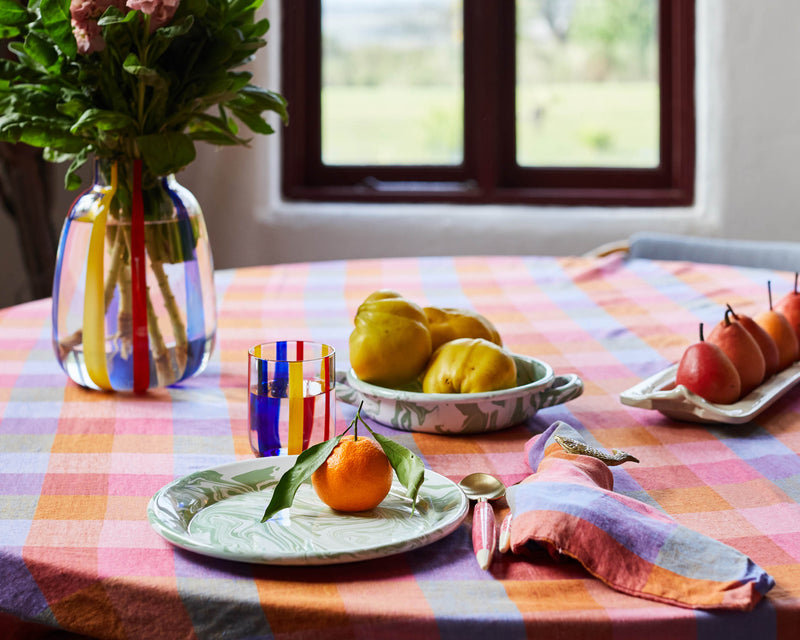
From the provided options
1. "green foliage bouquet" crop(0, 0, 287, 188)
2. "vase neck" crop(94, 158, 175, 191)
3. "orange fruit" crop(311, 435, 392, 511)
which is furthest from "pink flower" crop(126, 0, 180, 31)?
"orange fruit" crop(311, 435, 392, 511)

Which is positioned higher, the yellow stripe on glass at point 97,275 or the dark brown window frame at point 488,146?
the dark brown window frame at point 488,146

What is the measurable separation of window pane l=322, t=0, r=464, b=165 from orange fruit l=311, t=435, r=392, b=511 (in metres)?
2.55

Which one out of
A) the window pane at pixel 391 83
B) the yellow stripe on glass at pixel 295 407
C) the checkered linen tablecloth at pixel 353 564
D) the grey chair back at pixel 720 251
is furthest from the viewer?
the window pane at pixel 391 83

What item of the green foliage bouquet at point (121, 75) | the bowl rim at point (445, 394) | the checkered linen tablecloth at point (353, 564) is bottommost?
the checkered linen tablecloth at point (353, 564)

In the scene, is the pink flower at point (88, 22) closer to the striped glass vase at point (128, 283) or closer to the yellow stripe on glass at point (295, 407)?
the striped glass vase at point (128, 283)

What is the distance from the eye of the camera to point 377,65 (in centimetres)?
323

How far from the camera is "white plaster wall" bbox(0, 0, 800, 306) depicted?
278 centimetres

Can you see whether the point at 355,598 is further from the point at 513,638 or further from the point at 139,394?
the point at 139,394

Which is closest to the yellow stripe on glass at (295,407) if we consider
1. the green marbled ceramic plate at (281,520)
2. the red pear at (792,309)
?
the green marbled ceramic plate at (281,520)

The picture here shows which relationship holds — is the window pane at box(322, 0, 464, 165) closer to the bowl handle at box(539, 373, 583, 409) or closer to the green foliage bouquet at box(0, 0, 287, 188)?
the green foliage bouquet at box(0, 0, 287, 188)

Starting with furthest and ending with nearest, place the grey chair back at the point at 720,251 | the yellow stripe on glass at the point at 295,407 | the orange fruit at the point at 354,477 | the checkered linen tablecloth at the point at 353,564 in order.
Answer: the grey chair back at the point at 720,251 < the yellow stripe on glass at the point at 295,407 < the orange fruit at the point at 354,477 < the checkered linen tablecloth at the point at 353,564

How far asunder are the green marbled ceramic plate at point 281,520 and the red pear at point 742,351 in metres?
0.41

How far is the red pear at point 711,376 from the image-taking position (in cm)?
98

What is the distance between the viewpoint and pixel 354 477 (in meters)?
0.72
